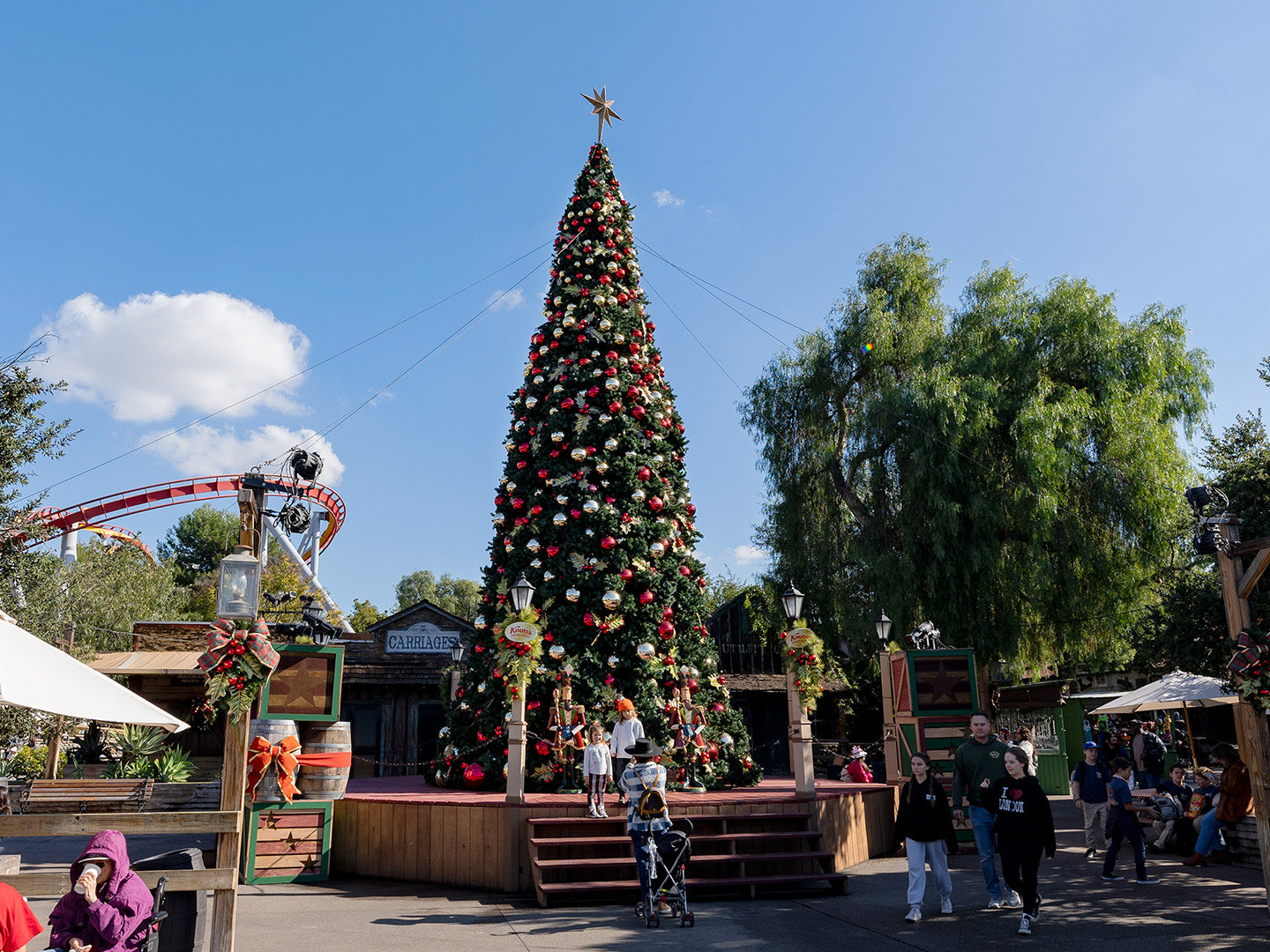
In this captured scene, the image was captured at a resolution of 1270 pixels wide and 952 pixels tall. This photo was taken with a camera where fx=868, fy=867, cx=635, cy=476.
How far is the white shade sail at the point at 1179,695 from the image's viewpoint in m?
14.5

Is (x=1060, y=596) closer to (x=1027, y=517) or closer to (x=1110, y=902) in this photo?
(x=1027, y=517)

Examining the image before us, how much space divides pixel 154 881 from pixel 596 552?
7.79 metres

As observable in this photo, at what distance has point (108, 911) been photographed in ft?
15.2

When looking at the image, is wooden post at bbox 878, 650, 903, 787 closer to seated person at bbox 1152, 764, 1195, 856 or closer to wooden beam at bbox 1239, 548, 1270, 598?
seated person at bbox 1152, 764, 1195, 856

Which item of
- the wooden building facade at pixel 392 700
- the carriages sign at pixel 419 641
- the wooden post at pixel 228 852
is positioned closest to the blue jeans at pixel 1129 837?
the wooden post at pixel 228 852

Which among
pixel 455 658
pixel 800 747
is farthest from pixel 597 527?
pixel 455 658

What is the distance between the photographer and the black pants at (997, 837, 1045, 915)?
23.4ft

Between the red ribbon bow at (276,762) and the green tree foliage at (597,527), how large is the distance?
2.71 meters

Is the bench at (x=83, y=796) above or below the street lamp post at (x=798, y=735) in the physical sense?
below

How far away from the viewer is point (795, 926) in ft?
25.4

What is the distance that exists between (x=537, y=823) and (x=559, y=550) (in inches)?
171

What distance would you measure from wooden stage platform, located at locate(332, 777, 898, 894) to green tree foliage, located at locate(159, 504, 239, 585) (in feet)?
162

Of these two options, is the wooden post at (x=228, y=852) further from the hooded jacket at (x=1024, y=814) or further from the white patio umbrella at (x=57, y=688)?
the hooded jacket at (x=1024, y=814)

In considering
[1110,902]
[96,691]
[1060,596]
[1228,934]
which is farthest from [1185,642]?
[96,691]
